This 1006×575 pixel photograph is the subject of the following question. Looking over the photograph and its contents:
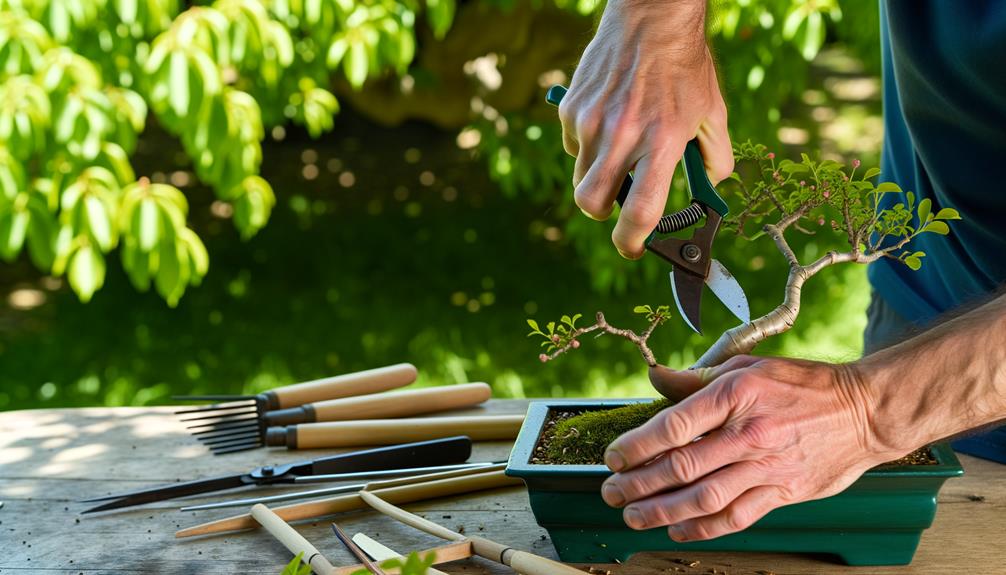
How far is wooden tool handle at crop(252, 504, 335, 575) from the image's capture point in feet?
4.37

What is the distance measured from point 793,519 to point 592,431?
0.93 ft

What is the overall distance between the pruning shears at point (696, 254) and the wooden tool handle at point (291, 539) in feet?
1.88

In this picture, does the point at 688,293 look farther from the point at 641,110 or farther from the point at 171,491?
the point at 171,491

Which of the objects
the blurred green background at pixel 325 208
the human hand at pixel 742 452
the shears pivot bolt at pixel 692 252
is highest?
the shears pivot bolt at pixel 692 252

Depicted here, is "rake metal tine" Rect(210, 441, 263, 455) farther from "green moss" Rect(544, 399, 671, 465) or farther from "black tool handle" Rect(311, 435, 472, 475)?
"green moss" Rect(544, 399, 671, 465)

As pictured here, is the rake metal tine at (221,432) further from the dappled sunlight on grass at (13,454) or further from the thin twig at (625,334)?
the thin twig at (625,334)

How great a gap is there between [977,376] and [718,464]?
13.8 inches

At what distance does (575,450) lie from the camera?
4.56 ft

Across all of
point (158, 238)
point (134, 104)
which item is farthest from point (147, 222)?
point (134, 104)

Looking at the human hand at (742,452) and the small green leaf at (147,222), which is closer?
the human hand at (742,452)

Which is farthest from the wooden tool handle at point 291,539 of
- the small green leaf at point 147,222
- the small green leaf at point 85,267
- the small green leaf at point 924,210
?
Result: the small green leaf at point 85,267

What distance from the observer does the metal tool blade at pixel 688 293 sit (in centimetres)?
141

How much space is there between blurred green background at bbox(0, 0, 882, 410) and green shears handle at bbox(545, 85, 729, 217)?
477 millimetres

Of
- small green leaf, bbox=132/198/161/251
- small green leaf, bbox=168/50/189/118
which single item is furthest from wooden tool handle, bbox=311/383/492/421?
small green leaf, bbox=132/198/161/251
